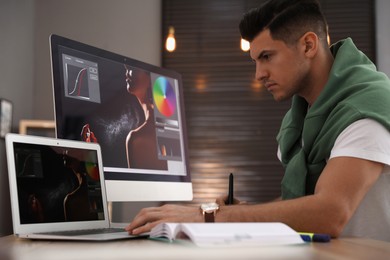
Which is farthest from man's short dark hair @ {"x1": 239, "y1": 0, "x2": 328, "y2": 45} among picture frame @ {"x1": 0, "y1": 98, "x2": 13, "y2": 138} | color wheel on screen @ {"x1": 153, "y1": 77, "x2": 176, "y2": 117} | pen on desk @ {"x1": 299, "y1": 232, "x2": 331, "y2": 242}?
picture frame @ {"x1": 0, "y1": 98, "x2": 13, "y2": 138}

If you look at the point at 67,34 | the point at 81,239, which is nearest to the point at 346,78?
the point at 81,239

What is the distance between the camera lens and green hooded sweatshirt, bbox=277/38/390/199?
143cm

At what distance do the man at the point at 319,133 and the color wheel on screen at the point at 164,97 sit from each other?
30 cm

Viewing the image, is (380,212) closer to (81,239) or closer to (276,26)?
(276,26)

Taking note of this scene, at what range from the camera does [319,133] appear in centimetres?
153

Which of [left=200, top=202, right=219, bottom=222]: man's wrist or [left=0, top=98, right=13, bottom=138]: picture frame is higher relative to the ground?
[left=0, top=98, right=13, bottom=138]: picture frame

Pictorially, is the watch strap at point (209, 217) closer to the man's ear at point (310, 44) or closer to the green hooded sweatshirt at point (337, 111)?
the green hooded sweatshirt at point (337, 111)

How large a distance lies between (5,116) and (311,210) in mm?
3667

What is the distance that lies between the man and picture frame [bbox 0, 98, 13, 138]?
3.10 metres

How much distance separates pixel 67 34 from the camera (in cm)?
487

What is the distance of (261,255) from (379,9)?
Answer: 4.39 m

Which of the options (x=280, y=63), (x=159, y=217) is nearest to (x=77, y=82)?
(x=159, y=217)

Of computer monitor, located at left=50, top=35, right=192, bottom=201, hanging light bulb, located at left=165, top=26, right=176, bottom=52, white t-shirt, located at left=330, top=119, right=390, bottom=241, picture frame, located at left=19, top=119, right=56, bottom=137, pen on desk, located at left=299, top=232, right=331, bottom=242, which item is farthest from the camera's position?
hanging light bulb, located at left=165, top=26, right=176, bottom=52

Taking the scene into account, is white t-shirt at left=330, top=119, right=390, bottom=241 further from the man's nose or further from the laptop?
the laptop
